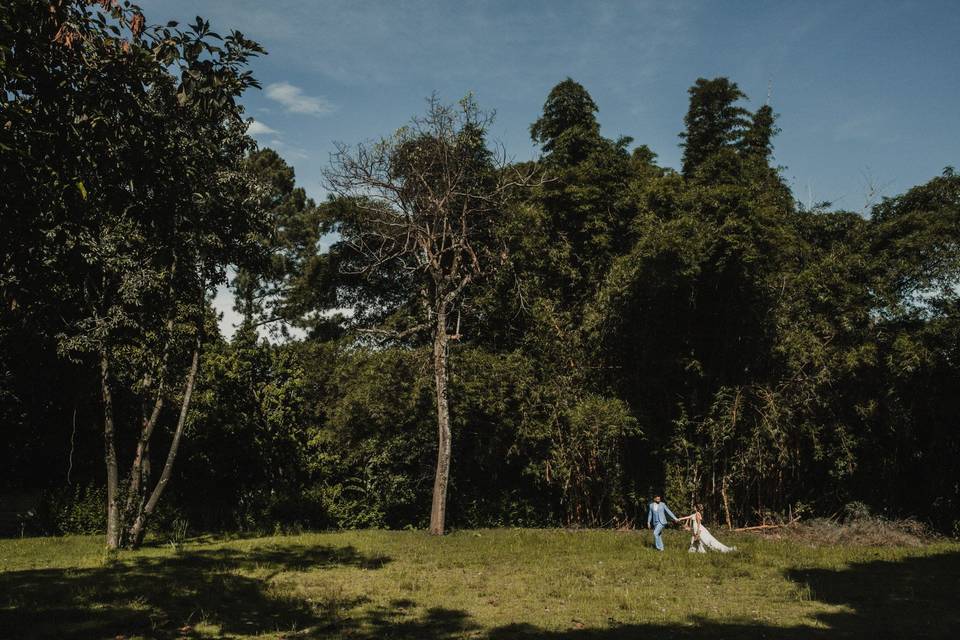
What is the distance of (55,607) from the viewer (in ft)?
27.0

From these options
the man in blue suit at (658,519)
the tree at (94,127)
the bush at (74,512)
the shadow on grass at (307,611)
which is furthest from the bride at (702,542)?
the bush at (74,512)

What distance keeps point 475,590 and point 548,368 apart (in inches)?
391

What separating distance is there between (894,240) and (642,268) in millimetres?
7062

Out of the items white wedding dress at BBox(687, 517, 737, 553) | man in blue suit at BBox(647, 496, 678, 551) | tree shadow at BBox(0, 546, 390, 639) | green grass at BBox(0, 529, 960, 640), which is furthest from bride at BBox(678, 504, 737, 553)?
tree shadow at BBox(0, 546, 390, 639)

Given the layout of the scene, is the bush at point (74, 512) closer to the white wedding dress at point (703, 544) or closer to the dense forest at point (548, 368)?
the dense forest at point (548, 368)

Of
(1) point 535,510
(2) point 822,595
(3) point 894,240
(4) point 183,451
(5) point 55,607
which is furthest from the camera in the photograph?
(1) point 535,510

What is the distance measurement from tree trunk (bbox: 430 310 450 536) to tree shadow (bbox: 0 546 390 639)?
5.05 meters

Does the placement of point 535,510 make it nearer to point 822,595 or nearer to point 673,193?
point 673,193

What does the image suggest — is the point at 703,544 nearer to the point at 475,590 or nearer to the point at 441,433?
the point at 475,590

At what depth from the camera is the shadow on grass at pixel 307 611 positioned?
757cm

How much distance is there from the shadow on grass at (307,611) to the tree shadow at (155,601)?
0.04ft

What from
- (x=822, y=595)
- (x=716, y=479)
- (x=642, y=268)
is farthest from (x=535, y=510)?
(x=822, y=595)

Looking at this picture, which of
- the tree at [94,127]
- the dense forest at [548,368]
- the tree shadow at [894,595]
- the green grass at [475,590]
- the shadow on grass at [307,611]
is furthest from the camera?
the dense forest at [548,368]

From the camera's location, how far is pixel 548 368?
1950cm
